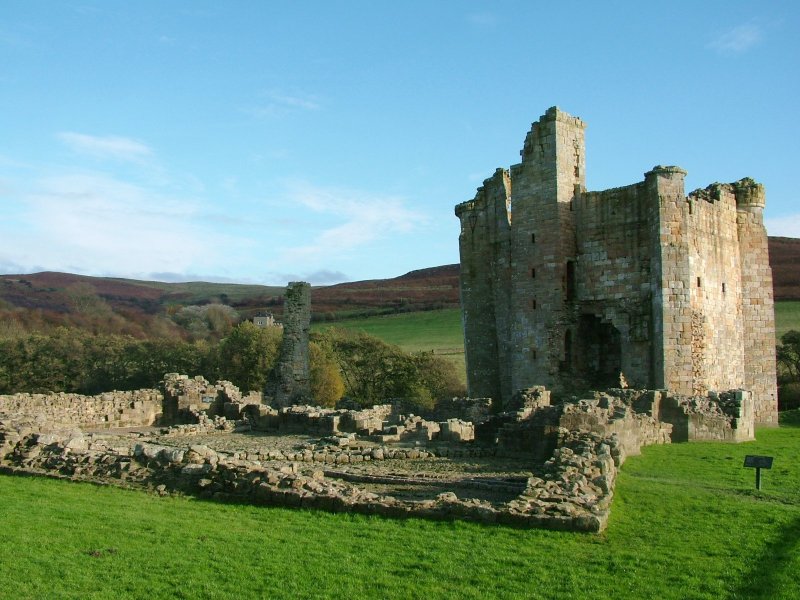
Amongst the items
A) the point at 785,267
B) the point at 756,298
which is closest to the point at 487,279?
the point at 756,298

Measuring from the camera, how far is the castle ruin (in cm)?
2980

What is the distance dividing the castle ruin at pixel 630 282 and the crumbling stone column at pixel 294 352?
26.8 ft

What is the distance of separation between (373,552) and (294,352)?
942 inches

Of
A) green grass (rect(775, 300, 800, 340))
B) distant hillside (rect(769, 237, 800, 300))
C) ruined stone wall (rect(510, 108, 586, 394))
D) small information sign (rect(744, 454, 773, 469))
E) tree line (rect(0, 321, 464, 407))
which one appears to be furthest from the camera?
distant hillside (rect(769, 237, 800, 300))

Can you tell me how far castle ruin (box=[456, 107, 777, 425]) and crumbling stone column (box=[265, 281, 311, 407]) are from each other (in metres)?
8.18

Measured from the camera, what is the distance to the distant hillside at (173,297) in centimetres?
8094

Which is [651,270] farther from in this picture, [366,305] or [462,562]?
[366,305]

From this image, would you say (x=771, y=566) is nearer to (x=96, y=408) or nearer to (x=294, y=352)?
(x=294, y=352)

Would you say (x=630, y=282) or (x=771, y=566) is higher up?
(x=630, y=282)

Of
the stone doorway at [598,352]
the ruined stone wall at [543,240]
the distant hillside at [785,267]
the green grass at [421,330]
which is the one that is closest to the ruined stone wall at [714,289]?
the stone doorway at [598,352]

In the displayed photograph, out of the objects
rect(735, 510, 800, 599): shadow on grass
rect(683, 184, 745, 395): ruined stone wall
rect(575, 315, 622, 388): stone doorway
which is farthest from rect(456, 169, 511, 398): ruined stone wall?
rect(735, 510, 800, 599): shadow on grass

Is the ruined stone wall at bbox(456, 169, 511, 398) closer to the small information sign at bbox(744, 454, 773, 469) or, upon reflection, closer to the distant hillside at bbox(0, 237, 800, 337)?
the small information sign at bbox(744, 454, 773, 469)

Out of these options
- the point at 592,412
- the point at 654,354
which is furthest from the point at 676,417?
the point at 654,354

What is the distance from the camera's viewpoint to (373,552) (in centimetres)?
1094
